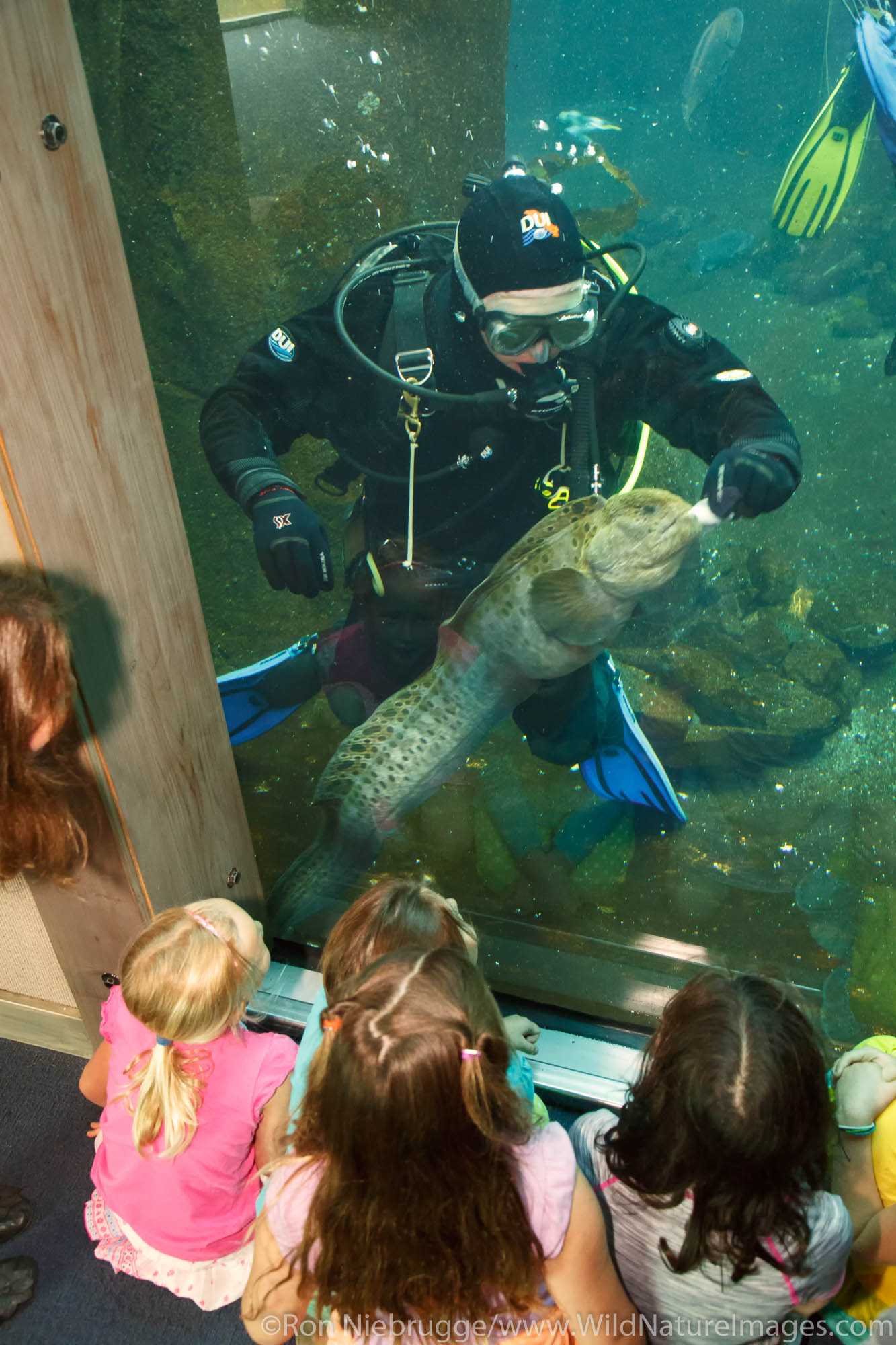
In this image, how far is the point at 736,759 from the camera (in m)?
2.62

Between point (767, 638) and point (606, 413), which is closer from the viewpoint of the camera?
point (606, 413)

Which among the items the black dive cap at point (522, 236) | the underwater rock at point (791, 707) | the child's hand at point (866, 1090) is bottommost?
the underwater rock at point (791, 707)

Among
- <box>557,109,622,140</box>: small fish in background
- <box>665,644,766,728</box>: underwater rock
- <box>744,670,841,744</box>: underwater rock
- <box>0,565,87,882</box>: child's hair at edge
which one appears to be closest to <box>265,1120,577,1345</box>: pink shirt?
<box>0,565,87,882</box>: child's hair at edge

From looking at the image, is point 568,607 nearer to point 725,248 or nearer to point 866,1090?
point 725,248

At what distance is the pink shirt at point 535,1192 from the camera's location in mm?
966

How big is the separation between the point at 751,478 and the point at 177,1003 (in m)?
1.68

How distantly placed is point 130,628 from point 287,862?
146 centimetres

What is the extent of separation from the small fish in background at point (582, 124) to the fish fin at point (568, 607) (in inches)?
48.1

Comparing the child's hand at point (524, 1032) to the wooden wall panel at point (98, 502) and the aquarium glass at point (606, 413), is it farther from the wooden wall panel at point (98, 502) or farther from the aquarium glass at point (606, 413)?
the wooden wall panel at point (98, 502)

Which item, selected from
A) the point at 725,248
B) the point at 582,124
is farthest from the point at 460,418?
the point at 725,248

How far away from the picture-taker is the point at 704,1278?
41.5 inches

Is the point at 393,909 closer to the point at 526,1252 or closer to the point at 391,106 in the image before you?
the point at 526,1252

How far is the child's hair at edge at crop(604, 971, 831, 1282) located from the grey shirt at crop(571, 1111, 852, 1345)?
46 millimetres

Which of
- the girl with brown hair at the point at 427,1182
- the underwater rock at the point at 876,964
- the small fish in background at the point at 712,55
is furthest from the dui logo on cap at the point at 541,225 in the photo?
the underwater rock at the point at 876,964
